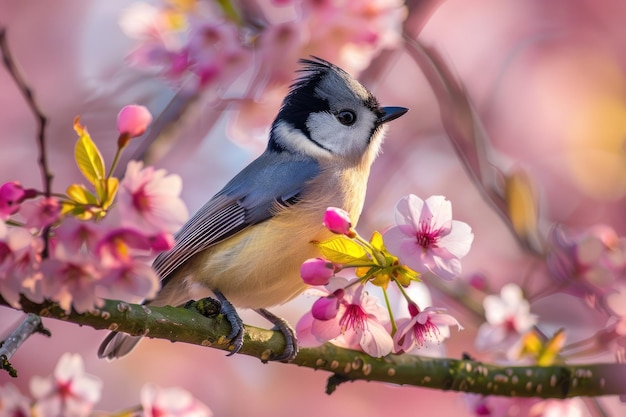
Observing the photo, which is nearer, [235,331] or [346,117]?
[235,331]

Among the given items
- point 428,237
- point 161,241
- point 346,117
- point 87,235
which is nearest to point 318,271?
point 428,237

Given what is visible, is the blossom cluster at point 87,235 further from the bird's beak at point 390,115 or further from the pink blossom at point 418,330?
the bird's beak at point 390,115

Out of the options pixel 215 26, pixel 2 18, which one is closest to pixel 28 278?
pixel 215 26

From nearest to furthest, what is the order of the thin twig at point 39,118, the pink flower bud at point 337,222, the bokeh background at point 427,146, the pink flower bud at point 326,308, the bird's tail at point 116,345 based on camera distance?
1. the thin twig at point 39,118
2. the pink flower bud at point 337,222
3. the pink flower bud at point 326,308
4. the bird's tail at point 116,345
5. the bokeh background at point 427,146

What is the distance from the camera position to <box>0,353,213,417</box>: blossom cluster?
1636 mm

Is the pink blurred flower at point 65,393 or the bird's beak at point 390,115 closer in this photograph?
the pink blurred flower at point 65,393

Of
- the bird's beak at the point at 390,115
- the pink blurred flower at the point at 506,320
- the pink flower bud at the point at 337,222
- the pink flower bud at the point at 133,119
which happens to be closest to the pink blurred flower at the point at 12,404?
the pink flower bud at the point at 133,119

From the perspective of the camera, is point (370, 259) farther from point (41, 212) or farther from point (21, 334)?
point (21, 334)

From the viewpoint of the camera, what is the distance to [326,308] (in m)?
1.65

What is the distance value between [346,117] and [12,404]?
4.57 ft

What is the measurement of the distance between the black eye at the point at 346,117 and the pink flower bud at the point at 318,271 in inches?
43.2

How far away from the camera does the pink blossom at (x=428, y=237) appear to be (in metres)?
1.54

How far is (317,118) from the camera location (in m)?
2.64

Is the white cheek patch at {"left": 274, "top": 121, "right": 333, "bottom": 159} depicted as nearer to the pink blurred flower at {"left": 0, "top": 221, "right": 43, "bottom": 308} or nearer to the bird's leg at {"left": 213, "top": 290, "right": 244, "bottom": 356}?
the bird's leg at {"left": 213, "top": 290, "right": 244, "bottom": 356}
